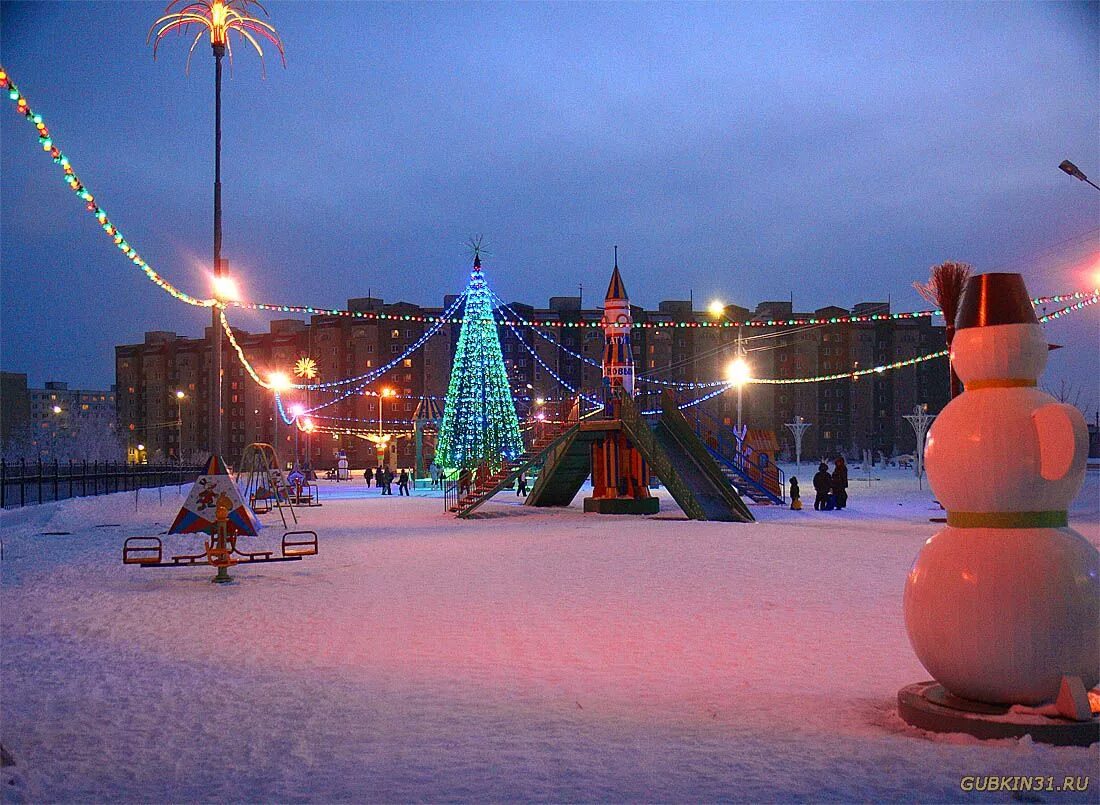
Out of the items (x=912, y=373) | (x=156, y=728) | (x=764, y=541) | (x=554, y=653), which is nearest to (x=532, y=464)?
(x=764, y=541)

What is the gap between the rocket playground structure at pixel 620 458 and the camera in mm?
29359

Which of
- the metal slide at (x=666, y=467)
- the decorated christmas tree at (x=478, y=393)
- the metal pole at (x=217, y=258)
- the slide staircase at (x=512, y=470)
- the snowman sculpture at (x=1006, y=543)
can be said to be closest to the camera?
the snowman sculpture at (x=1006, y=543)

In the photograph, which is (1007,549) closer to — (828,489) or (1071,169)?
(1071,169)

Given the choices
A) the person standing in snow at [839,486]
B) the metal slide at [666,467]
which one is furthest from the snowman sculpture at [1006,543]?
the person standing in snow at [839,486]

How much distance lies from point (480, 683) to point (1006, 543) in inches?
175

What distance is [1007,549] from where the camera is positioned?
6.79 meters

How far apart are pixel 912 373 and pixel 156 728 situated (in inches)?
5147

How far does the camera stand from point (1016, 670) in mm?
6656

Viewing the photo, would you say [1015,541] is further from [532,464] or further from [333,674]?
[532,464]

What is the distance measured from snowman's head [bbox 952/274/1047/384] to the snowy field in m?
2.53

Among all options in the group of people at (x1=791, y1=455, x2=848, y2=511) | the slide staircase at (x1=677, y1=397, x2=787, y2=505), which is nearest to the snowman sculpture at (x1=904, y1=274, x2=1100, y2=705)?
the slide staircase at (x1=677, y1=397, x2=787, y2=505)

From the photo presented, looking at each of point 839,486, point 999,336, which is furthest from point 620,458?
point 999,336

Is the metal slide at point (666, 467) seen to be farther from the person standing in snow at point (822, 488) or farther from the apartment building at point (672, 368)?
the apartment building at point (672, 368)

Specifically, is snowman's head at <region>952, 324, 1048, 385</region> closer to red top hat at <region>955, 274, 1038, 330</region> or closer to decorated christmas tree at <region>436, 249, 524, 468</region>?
red top hat at <region>955, 274, 1038, 330</region>
